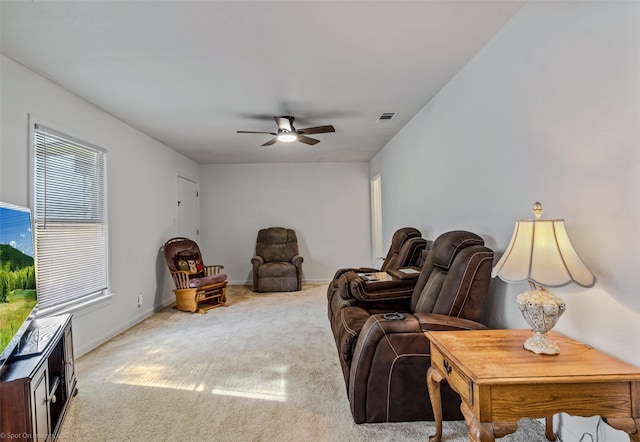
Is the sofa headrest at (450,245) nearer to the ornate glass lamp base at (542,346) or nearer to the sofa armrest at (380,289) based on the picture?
the sofa armrest at (380,289)

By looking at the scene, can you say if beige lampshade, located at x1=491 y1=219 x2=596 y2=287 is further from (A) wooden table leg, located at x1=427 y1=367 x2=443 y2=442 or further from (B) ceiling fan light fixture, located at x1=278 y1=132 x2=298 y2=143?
(B) ceiling fan light fixture, located at x1=278 y1=132 x2=298 y2=143

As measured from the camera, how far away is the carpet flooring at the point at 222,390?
175cm

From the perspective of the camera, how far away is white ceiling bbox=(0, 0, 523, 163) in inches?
70.1

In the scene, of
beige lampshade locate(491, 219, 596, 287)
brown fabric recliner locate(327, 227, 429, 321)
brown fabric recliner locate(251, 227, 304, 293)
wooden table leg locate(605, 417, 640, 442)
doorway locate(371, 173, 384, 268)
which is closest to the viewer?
wooden table leg locate(605, 417, 640, 442)

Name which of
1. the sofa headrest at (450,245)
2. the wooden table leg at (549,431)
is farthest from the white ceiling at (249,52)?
the wooden table leg at (549,431)

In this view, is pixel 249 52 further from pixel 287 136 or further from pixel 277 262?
pixel 277 262

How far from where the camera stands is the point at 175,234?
4.99 meters

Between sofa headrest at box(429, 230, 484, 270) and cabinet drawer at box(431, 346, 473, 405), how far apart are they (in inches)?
28.9

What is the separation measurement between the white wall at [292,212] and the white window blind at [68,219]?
9.90 feet

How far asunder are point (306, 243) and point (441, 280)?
4380 millimetres

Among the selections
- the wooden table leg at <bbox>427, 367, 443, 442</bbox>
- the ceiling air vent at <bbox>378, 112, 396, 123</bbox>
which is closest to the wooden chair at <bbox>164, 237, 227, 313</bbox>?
the ceiling air vent at <bbox>378, 112, 396, 123</bbox>

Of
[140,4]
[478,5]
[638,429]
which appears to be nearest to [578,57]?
[478,5]

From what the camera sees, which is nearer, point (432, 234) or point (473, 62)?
point (473, 62)

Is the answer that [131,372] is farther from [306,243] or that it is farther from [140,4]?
[306,243]
